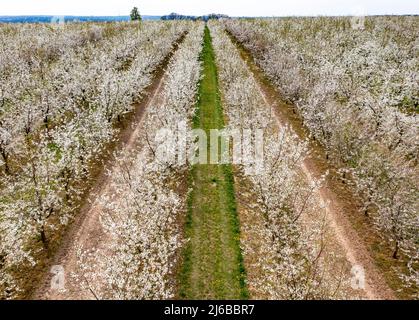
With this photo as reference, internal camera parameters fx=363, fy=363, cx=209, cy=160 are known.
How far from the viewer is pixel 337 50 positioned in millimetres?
Answer: 51312

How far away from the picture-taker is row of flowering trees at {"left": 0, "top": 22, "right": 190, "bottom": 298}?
1961 cm

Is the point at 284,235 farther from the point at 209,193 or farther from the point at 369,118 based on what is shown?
the point at 369,118

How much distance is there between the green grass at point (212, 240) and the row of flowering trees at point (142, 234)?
2.40ft

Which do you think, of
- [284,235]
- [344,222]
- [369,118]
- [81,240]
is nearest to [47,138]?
[81,240]

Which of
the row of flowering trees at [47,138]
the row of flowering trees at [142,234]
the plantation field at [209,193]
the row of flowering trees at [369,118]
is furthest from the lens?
the row of flowering trees at [369,118]

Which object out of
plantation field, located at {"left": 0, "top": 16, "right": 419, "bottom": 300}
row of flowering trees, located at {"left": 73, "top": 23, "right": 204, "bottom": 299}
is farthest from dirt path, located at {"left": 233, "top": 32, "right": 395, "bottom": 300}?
row of flowering trees, located at {"left": 73, "top": 23, "right": 204, "bottom": 299}

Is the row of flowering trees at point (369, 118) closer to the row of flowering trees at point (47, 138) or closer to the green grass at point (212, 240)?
the green grass at point (212, 240)

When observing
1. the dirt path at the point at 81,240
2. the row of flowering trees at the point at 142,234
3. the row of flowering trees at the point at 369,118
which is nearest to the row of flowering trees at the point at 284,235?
the row of flowering trees at the point at 369,118

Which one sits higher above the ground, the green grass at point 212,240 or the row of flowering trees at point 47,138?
the row of flowering trees at point 47,138

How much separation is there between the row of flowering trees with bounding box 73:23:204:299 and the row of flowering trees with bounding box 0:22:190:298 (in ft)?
8.91

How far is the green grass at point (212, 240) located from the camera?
17.5 m

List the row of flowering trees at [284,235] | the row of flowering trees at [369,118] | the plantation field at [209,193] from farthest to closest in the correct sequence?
the row of flowering trees at [369,118] < the plantation field at [209,193] < the row of flowering trees at [284,235]

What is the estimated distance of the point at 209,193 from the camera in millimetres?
25141
